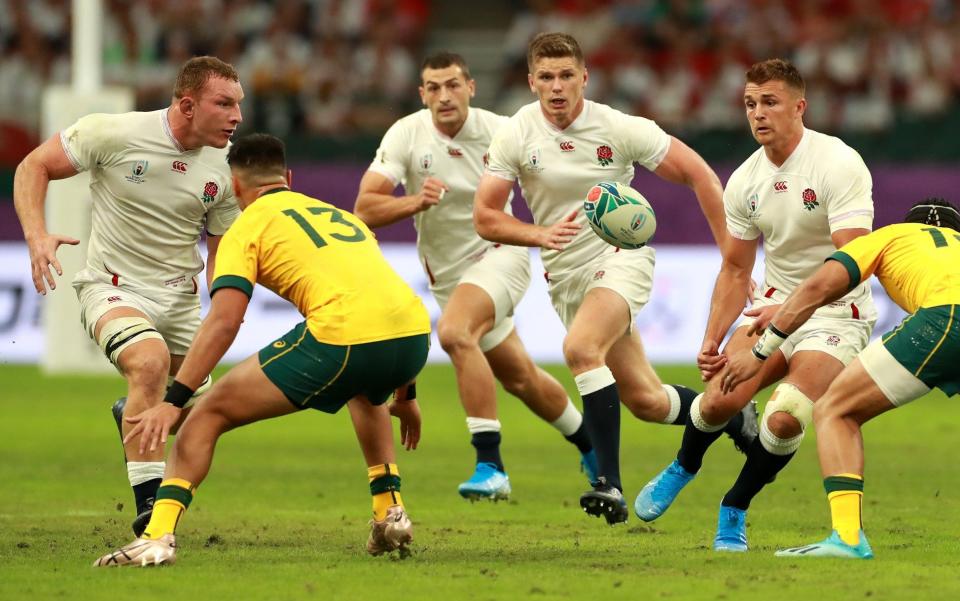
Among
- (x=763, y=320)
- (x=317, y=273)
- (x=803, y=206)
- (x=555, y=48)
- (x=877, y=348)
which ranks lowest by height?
(x=877, y=348)

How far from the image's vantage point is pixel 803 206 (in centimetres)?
841

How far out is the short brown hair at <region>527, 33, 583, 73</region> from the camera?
9.41m

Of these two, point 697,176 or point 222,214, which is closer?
point 222,214

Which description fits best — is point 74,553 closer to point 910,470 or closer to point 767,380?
point 767,380

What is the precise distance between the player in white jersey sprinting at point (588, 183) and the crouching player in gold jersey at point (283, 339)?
2139 mm

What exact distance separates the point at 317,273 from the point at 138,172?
6.64ft

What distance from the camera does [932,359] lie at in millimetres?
7094

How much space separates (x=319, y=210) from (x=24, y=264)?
12886mm

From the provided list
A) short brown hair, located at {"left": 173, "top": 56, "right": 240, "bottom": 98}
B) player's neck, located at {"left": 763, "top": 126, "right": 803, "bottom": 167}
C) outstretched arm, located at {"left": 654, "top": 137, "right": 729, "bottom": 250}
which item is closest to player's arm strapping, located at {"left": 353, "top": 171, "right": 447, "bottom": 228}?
outstretched arm, located at {"left": 654, "top": 137, "right": 729, "bottom": 250}

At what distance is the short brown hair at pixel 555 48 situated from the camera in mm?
9406

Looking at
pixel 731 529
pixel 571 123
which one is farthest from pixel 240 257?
pixel 571 123

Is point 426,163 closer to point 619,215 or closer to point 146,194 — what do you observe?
point 619,215

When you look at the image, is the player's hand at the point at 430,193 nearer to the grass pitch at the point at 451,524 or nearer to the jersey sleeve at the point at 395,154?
the jersey sleeve at the point at 395,154

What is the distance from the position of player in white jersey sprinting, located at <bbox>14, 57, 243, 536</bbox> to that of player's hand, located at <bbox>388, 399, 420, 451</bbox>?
1.21 m
